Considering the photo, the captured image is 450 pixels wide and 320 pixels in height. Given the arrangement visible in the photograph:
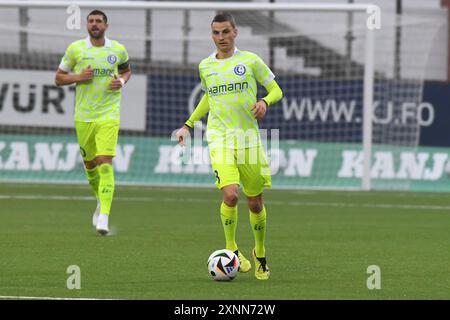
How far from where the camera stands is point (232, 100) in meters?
11.3

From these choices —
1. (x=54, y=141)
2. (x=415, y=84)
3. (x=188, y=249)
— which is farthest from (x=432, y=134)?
(x=188, y=249)

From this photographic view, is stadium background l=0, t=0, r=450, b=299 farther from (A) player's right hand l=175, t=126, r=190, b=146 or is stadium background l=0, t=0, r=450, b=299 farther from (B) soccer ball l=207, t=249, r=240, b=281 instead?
(B) soccer ball l=207, t=249, r=240, b=281

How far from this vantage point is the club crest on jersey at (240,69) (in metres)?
11.3

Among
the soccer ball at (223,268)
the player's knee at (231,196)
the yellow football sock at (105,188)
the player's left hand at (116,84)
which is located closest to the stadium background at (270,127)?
the yellow football sock at (105,188)

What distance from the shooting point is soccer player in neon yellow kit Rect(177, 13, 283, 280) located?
438 inches

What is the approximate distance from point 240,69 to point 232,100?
273 mm

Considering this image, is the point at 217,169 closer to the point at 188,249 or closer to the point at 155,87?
the point at 188,249

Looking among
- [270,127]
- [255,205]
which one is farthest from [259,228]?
[270,127]

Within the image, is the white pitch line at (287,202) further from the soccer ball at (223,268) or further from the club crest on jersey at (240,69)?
the soccer ball at (223,268)

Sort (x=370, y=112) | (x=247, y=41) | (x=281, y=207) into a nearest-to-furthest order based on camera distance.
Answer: (x=281, y=207) < (x=370, y=112) < (x=247, y=41)

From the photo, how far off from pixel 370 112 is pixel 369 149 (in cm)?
64

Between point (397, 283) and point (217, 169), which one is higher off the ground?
point (217, 169)

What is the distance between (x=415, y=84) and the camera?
2478cm

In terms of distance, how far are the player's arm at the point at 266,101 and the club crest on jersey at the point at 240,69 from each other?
29cm
